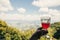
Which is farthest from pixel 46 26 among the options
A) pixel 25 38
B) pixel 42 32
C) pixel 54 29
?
pixel 54 29

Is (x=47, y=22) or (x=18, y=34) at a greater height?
(x=47, y=22)

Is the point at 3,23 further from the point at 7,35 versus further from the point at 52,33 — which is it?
the point at 52,33

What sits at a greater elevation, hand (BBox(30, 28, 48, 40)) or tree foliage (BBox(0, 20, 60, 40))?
hand (BBox(30, 28, 48, 40))

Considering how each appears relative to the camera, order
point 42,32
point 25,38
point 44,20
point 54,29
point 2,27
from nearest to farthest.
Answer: point 42,32 → point 44,20 → point 25,38 → point 2,27 → point 54,29

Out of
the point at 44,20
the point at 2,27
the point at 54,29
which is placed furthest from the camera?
the point at 54,29

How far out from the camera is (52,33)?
46.3 ft

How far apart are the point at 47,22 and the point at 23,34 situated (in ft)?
38.2

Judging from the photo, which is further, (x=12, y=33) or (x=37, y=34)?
(x=12, y=33)

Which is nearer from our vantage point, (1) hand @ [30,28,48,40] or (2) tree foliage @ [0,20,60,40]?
(1) hand @ [30,28,48,40]

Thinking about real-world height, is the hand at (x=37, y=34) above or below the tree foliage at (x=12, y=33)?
above

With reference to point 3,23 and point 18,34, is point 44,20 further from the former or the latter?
point 3,23

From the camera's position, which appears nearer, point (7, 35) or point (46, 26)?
point (46, 26)

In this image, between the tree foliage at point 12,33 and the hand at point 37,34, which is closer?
the hand at point 37,34

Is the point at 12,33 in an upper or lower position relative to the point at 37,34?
lower
